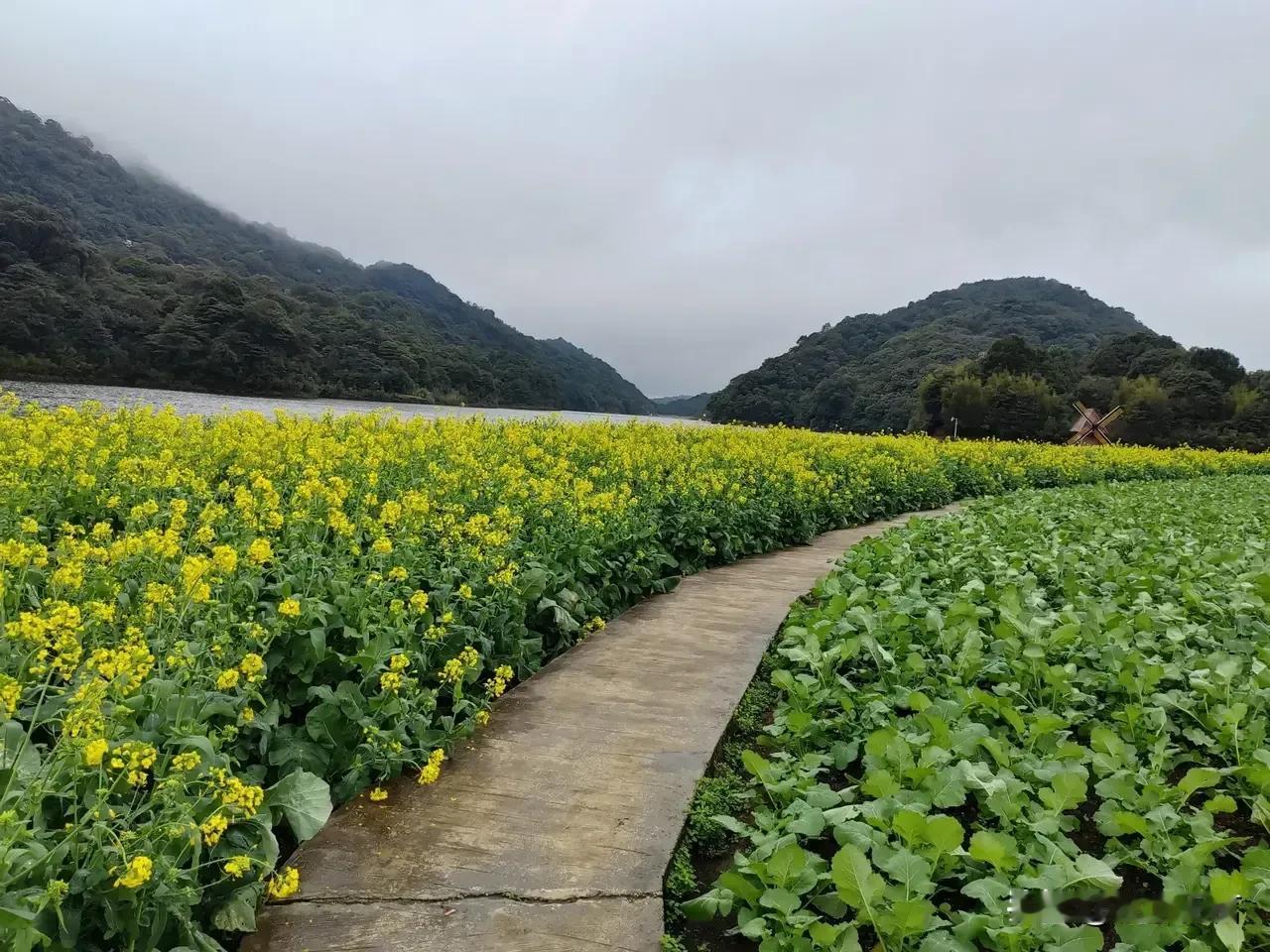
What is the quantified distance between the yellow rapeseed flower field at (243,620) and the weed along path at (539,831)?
0.47 feet

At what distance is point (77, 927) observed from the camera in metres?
1.73

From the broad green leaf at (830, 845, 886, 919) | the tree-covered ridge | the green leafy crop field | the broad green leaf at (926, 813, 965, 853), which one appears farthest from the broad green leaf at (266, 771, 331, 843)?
the tree-covered ridge

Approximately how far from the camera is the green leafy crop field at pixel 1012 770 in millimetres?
1926

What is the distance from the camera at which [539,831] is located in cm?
255

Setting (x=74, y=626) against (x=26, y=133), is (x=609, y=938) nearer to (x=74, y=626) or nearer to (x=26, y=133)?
(x=74, y=626)

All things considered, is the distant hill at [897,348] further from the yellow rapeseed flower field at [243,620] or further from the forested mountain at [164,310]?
the yellow rapeseed flower field at [243,620]

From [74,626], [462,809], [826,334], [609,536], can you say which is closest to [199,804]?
[74,626]

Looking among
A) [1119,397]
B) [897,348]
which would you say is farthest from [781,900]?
[897,348]

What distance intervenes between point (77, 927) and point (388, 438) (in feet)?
16.0

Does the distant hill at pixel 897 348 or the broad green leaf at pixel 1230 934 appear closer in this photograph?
the broad green leaf at pixel 1230 934

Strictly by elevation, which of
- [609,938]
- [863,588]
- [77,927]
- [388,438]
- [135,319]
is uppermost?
[135,319]

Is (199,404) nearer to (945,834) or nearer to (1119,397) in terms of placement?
(945,834)

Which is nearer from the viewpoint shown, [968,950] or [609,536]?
[968,950]

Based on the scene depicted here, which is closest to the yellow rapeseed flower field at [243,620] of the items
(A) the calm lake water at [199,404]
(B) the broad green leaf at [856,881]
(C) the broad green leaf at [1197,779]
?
(B) the broad green leaf at [856,881]
